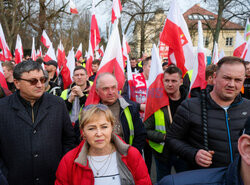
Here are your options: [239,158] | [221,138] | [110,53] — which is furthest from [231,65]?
[110,53]

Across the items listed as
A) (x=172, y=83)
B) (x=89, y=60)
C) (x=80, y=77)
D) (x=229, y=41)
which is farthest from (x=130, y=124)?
(x=229, y=41)

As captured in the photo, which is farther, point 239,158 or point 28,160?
point 28,160

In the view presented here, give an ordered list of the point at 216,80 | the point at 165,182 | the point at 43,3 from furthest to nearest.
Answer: the point at 43,3 < the point at 216,80 < the point at 165,182

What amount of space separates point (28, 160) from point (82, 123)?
69cm

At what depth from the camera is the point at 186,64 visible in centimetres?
390

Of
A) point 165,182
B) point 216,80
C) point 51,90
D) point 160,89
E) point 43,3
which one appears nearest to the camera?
point 165,182

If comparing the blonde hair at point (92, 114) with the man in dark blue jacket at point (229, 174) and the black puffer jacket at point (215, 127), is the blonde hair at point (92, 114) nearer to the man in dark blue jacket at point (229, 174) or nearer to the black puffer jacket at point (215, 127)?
the black puffer jacket at point (215, 127)

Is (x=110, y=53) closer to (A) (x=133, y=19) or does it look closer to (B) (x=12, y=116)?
(B) (x=12, y=116)

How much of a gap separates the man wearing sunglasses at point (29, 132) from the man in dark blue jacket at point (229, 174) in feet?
4.36

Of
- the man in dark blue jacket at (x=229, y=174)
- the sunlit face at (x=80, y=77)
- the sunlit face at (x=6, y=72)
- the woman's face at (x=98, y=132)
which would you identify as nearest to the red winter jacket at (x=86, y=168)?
the woman's face at (x=98, y=132)

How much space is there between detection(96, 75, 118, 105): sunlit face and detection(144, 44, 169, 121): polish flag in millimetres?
626

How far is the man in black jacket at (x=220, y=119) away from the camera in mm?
1816

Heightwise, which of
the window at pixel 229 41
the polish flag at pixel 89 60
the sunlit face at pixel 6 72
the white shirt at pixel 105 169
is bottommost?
the white shirt at pixel 105 169

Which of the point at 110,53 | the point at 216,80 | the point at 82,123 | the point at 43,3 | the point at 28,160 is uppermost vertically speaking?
the point at 43,3
